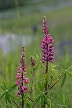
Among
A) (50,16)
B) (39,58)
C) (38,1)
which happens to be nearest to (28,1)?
(38,1)

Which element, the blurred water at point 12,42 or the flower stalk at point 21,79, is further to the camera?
the blurred water at point 12,42

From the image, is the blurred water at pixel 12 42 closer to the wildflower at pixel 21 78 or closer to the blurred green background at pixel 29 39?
the blurred green background at pixel 29 39

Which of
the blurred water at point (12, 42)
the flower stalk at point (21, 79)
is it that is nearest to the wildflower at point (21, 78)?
the flower stalk at point (21, 79)

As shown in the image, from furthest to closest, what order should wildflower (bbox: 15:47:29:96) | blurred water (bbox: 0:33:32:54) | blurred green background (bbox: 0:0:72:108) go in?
1. blurred water (bbox: 0:33:32:54)
2. blurred green background (bbox: 0:0:72:108)
3. wildflower (bbox: 15:47:29:96)

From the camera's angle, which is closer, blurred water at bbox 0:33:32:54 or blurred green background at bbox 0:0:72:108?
blurred green background at bbox 0:0:72:108

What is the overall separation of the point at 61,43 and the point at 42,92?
9275mm

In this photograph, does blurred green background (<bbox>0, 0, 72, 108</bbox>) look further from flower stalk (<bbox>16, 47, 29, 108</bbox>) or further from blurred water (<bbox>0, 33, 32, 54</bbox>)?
flower stalk (<bbox>16, 47, 29, 108</bbox>)

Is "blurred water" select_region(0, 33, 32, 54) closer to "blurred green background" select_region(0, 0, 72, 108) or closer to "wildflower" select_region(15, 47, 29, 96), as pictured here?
"blurred green background" select_region(0, 0, 72, 108)

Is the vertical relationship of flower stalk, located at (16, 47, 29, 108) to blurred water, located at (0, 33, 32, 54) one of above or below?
below

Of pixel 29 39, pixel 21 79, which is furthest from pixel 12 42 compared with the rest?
pixel 29 39

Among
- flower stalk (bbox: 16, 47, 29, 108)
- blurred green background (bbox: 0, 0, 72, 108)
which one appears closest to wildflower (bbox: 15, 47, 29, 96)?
flower stalk (bbox: 16, 47, 29, 108)

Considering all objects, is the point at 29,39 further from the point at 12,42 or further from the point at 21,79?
the point at 21,79

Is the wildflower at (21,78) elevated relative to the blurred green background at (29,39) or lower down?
lower down

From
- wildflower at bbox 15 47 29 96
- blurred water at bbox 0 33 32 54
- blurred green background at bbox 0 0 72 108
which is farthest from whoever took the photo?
blurred water at bbox 0 33 32 54
